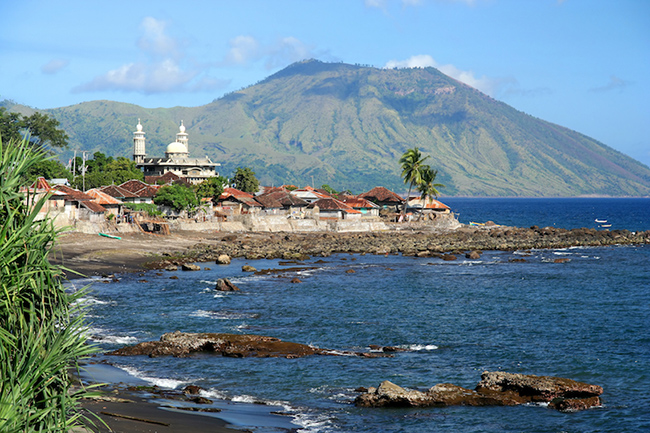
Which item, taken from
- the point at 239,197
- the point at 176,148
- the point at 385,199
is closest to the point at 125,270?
the point at 239,197

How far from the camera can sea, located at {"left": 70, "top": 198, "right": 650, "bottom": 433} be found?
19562 mm

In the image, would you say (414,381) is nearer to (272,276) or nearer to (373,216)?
(272,276)

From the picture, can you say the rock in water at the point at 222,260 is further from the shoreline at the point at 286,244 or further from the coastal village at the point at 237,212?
the coastal village at the point at 237,212

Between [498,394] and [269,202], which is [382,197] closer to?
[269,202]

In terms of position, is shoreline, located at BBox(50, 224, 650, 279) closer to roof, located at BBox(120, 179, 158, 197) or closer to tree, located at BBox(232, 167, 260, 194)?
roof, located at BBox(120, 179, 158, 197)

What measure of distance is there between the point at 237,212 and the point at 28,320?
81.7m

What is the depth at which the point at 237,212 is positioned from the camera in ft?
300

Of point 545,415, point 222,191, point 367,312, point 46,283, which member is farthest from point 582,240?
point 46,283

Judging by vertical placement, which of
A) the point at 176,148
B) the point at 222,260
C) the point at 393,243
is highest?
the point at 176,148

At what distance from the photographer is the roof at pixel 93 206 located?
67500 millimetres

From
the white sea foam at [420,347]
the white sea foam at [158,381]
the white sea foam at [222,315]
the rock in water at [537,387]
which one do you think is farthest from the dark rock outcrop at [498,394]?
the white sea foam at [222,315]

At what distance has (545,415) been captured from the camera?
63.4ft

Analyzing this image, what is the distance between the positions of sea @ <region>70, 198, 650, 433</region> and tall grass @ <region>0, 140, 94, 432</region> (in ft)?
27.8

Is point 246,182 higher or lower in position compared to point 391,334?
higher
